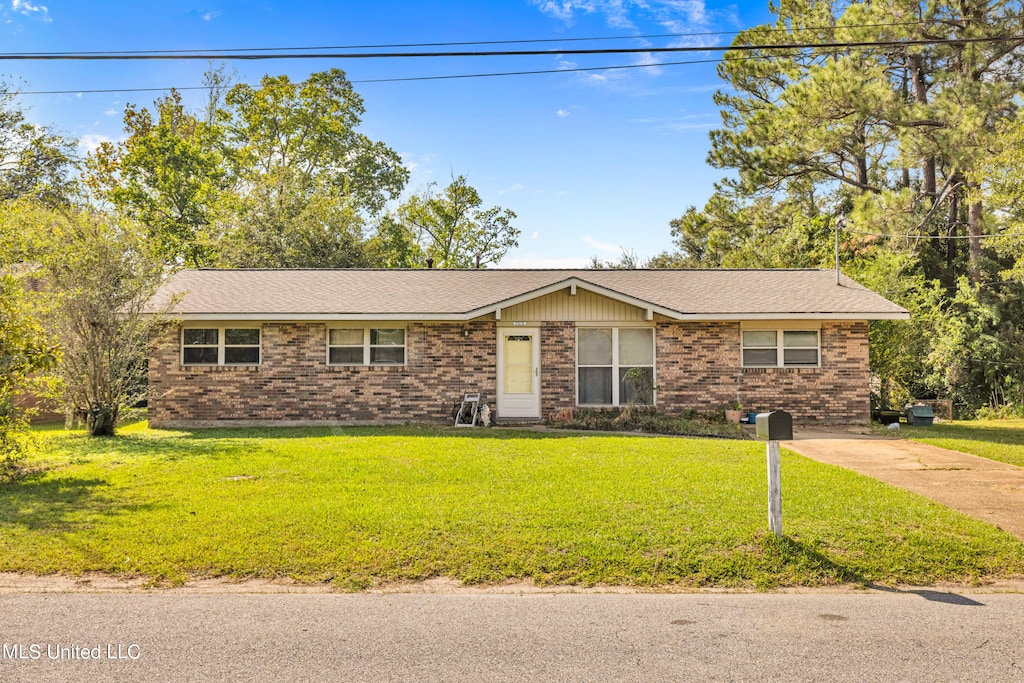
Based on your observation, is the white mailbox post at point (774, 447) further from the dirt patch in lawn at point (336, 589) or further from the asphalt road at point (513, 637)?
the asphalt road at point (513, 637)

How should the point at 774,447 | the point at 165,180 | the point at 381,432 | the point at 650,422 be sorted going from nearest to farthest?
the point at 774,447 < the point at 381,432 < the point at 650,422 < the point at 165,180

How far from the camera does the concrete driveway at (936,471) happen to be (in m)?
8.17

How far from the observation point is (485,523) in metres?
7.30

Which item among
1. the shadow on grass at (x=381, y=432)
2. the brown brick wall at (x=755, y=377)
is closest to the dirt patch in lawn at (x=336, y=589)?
the shadow on grass at (x=381, y=432)

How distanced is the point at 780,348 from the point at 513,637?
14.3 meters

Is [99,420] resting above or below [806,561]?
above

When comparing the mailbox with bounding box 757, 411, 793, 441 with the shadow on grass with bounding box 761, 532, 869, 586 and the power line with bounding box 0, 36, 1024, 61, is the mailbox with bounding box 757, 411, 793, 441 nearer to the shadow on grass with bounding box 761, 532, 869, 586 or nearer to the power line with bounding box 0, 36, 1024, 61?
the shadow on grass with bounding box 761, 532, 869, 586

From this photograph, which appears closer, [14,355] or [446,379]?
[14,355]

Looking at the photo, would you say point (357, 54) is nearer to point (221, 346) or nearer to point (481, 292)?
point (481, 292)

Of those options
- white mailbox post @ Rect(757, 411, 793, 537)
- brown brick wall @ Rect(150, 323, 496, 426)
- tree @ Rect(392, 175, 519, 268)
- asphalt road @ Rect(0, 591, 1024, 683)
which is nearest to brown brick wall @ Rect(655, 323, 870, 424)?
brown brick wall @ Rect(150, 323, 496, 426)

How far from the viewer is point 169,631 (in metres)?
4.79

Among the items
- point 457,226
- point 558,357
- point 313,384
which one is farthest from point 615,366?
point 457,226

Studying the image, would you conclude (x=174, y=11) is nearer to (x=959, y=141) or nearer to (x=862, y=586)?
(x=862, y=586)

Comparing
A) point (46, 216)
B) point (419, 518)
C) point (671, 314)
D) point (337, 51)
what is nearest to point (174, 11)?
point (46, 216)
